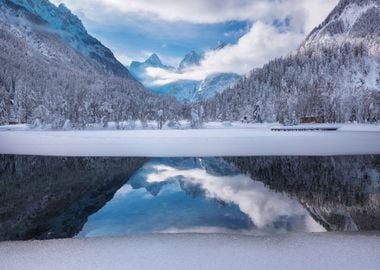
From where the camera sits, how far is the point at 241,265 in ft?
32.8

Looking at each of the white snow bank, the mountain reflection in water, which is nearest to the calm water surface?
the mountain reflection in water

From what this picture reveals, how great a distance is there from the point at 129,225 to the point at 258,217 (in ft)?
17.1

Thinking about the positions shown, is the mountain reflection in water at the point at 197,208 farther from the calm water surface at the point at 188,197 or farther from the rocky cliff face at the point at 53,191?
the rocky cliff face at the point at 53,191

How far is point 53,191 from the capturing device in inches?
811

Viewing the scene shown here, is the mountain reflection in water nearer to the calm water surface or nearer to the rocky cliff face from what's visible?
the calm water surface

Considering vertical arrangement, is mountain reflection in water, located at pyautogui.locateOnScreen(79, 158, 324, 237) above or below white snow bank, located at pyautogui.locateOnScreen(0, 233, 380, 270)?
below

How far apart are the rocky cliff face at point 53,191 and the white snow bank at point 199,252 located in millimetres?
1975

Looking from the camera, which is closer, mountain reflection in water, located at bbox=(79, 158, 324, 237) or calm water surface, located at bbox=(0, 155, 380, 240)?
mountain reflection in water, located at bbox=(79, 158, 324, 237)

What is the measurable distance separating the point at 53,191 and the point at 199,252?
12.1 m

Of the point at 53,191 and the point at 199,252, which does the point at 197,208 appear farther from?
the point at 53,191

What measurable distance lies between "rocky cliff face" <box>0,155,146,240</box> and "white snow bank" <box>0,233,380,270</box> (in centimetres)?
197

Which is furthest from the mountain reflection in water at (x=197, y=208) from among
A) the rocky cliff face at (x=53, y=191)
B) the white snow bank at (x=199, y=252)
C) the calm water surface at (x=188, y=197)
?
the white snow bank at (x=199, y=252)

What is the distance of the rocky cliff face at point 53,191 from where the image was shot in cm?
1452

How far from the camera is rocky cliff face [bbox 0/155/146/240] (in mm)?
14523
